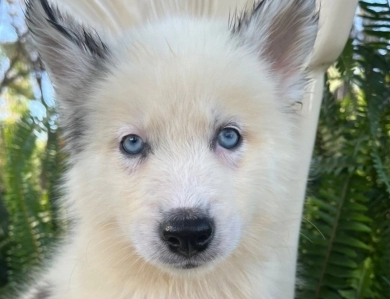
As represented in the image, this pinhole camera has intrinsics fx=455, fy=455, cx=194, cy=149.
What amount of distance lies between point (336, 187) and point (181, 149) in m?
1.13

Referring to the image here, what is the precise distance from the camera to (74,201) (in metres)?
1.67

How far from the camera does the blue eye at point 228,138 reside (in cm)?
147

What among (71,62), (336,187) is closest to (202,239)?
(71,62)

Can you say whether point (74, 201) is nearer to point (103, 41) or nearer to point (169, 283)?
point (169, 283)

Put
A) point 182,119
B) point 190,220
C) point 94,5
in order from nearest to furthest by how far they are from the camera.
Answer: point 190,220
point 182,119
point 94,5

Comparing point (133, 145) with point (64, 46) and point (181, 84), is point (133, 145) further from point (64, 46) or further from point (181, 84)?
point (64, 46)

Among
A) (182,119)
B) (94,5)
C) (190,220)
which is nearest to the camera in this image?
(190,220)

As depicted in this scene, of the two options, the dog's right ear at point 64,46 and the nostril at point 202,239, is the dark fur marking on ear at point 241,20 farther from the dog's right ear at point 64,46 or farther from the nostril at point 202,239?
the nostril at point 202,239

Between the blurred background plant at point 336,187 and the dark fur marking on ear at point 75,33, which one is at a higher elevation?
the dark fur marking on ear at point 75,33

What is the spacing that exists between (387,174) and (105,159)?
1459 mm

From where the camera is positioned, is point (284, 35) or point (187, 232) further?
point (284, 35)

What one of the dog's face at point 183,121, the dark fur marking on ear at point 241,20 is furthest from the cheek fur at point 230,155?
the dark fur marking on ear at point 241,20

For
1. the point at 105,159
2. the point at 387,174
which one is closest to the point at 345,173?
the point at 387,174

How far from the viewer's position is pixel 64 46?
155cm
